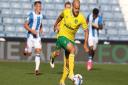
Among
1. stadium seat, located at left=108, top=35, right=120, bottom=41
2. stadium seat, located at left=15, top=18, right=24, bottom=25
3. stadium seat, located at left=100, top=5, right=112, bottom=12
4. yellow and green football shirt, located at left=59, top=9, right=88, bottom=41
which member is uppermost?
stadium seat, located at left=100, top=5, right=112, bottom=12

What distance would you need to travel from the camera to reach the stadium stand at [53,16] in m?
27.7

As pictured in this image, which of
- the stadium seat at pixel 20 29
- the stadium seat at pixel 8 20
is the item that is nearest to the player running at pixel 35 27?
the stadium seat at pixel 20 29

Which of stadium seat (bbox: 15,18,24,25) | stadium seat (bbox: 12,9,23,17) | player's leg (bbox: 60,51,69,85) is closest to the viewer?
player's leg (bbox: 60,51,69,85)

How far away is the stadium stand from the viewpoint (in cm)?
2773

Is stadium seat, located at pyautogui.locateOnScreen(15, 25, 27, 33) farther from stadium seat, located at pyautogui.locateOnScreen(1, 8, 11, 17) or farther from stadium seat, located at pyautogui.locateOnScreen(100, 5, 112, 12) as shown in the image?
stadium seat, located at pyautogui.locateOnScreen(100, 5, 112, 12)

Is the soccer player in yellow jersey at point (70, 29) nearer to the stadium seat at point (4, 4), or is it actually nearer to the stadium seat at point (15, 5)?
the stadium seat at point (4, 4)

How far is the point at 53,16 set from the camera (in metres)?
29.2

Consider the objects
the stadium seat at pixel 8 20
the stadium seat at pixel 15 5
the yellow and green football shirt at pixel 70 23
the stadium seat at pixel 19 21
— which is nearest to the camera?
the yellow and green football shirt at pixel 70 23

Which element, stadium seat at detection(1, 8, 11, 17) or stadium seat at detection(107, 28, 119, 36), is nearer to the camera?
stadium seat at detection(107, 28, 119, 36)

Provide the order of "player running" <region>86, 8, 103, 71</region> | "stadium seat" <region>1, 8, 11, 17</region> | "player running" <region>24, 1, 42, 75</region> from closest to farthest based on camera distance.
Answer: "player running" <region>24, 1, 42, 75</region> → "player running" <region>86, 8, 103, 71</region> → "stadium seat" <region>1, 8, 11, 17</region>

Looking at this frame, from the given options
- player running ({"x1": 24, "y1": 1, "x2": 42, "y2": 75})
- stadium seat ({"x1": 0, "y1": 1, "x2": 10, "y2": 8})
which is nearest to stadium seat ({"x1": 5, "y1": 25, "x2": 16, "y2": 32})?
stadium seat ({"x1": 0, "y1": 1, "x2": 10, "y2": 8})

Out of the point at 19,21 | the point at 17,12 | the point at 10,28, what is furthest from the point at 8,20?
the point at 17,12

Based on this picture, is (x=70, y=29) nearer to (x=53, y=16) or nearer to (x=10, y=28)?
(x=10, y=28)

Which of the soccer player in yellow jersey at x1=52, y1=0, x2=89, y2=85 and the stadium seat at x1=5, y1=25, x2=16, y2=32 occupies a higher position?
the soccer player in yellow jersey at x1=52, y1=0, x2=89, y2=85
